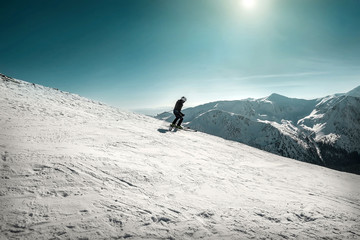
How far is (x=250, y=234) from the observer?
4508 mm

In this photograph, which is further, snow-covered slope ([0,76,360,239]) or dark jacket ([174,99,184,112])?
dark jacket ([174,99,184,112])

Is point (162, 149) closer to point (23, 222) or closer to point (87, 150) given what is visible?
point (87, 150)

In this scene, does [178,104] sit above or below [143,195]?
above

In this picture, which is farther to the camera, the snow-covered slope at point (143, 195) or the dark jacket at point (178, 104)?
the dark jacket at point (178, 104)

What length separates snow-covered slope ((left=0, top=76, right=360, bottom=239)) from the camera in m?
4.05

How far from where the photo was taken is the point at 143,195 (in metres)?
5.45

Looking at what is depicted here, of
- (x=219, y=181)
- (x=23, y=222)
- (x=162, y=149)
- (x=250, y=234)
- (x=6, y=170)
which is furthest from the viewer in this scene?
(x=162, y=149)

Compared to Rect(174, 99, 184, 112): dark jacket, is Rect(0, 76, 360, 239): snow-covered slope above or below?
below

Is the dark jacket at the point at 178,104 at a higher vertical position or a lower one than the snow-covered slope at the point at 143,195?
higher

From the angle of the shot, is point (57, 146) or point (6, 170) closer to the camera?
point (6, 170)

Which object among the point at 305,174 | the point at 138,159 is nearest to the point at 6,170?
the point at 138,159

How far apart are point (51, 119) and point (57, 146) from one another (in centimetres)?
544

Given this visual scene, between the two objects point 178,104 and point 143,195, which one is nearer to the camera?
point 143,195

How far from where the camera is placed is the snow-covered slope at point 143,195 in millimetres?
4051
